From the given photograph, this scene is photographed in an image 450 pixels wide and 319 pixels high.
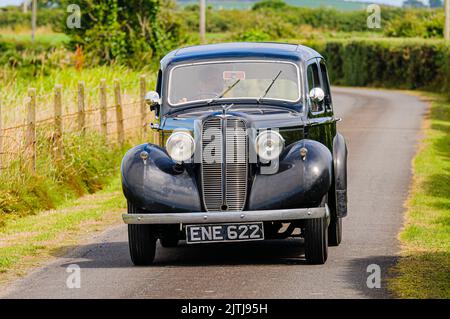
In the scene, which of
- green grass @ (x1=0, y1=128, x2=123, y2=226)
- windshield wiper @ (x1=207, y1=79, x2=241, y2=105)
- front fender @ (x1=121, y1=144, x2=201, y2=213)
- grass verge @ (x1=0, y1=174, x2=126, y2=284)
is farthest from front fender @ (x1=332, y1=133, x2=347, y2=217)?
green grass @ (x1=0, y1=128, x2=123, y2=226)

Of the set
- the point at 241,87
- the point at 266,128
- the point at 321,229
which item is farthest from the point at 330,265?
the point at 241,87

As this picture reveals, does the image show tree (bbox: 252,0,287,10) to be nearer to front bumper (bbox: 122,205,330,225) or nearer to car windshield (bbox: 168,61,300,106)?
car windshield (bbox: 168,61,300,106)

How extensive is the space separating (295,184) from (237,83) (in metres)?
1.99

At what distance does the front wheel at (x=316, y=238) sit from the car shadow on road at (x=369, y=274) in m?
0.31

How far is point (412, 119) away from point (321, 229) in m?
24.4

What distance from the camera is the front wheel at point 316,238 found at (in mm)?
11062

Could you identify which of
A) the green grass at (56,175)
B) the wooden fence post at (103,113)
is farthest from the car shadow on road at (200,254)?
the wooden fence post at (103,113)

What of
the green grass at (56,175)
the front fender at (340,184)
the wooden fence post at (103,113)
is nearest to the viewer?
the front fender at (340,184)

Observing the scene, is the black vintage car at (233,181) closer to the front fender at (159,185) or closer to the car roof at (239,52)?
the front fender at (159,185)

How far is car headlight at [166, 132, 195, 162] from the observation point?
445 inches

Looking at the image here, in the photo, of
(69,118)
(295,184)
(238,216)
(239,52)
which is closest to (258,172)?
(295,184)

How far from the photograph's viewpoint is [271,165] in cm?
1126

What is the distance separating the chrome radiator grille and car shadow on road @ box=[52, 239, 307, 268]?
2.18ft

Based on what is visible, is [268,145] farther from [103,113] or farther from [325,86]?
[103,113]
